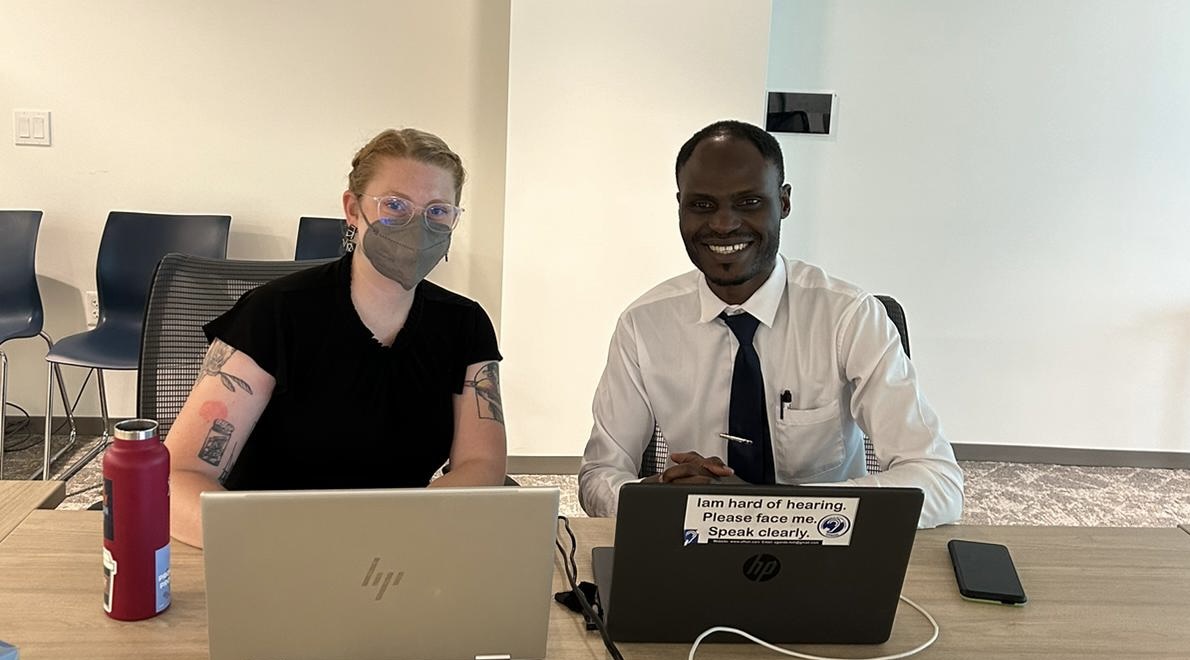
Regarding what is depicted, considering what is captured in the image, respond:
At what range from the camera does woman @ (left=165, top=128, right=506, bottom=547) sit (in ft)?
4.96

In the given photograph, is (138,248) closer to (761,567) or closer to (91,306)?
(91,306)

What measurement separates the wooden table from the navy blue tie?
1116 millimetres

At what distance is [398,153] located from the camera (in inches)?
62.2

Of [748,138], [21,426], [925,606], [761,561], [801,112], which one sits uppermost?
[801,112]

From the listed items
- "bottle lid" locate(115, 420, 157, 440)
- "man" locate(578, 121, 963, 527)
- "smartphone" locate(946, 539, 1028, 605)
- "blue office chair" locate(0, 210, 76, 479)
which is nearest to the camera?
"bottle lid" locate(115, 420, 157, 440)

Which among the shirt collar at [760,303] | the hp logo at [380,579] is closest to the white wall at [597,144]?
the shirt collar at [760,303]

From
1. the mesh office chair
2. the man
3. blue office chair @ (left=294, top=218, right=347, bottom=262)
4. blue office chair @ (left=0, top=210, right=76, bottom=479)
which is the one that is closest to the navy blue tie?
the man

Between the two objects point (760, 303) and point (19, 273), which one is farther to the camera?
point (19, 273)

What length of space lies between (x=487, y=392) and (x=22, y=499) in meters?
0.73

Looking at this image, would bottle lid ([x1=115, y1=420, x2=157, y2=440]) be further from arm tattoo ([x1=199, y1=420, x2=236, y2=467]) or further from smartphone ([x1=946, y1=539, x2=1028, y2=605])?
smartphone ([x1=946, y1=539, x2=1028, y2=605])

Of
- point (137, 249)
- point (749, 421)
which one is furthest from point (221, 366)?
point (137, 249)

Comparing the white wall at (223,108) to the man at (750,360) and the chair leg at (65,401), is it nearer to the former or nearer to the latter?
the chair leg at (65,401)

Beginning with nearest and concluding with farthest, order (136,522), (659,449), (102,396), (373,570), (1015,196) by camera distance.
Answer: (373,570), (136,522), (659,449), (102,396), (1015,196)

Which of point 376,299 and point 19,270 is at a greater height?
point 376,299
